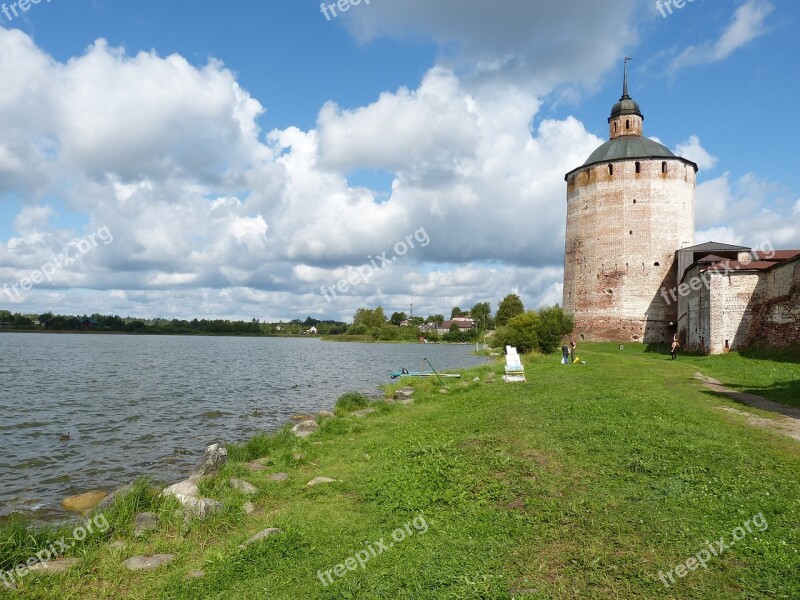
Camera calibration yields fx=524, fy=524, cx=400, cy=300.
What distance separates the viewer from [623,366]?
81.5 feet

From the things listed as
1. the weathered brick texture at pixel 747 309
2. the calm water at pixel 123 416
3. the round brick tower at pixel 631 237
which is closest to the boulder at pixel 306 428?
the calm water at pixel 123 416

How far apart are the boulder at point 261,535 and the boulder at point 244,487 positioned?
2014 millimetres

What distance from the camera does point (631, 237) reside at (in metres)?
43.1

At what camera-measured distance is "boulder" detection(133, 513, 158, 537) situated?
7.30 meters

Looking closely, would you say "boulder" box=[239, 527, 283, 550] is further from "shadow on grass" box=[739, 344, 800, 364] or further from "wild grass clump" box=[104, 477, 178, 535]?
"shadow on grass" box=[739, 344, 800, 364]

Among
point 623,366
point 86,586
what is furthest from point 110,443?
point 623,366

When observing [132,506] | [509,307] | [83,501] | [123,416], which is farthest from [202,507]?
[509,307]

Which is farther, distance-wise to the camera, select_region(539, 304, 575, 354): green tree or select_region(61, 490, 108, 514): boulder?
select_region(539, 304, 575, 354): green tree

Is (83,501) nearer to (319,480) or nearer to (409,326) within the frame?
(319,480)

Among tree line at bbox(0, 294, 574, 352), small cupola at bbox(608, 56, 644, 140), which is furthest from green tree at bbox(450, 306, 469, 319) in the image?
small cupola at bbox(608, 56, 644, 140)

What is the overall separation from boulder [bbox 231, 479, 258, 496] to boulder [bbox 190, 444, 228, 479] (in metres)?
1.13

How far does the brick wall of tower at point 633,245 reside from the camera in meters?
42.4

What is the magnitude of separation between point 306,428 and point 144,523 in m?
7.38

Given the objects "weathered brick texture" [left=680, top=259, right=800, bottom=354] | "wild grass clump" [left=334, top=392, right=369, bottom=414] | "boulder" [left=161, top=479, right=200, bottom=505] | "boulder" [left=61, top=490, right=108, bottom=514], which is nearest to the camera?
"boulder" [left=161, top=479, right=200, bottom=505]
